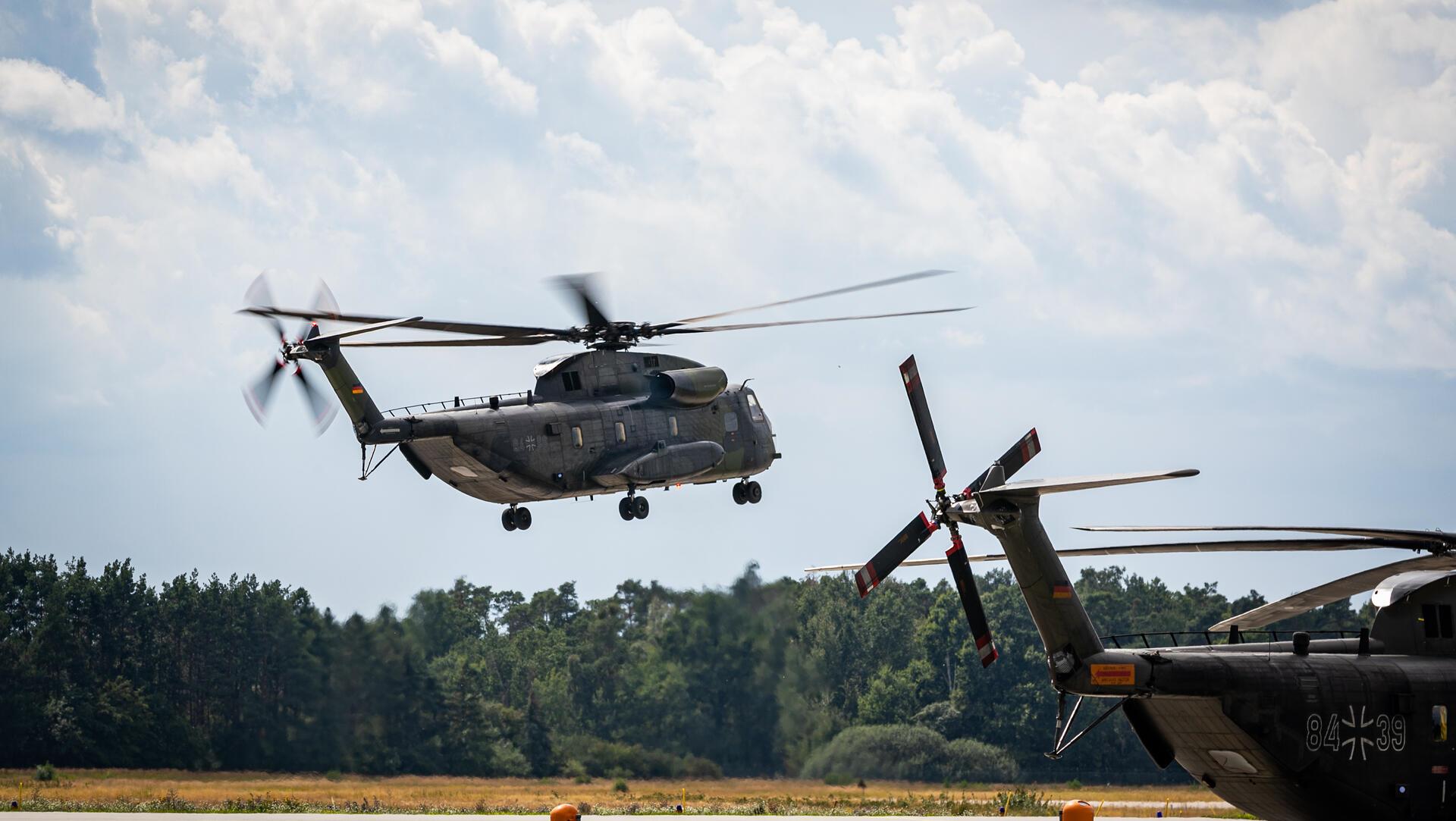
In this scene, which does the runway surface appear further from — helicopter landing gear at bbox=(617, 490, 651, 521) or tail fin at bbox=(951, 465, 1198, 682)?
tail fin at bbox=(951, 465, 1198, 682)

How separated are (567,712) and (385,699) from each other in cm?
957

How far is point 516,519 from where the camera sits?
117ft

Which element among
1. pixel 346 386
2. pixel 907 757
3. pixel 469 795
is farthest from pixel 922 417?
pixel 907 757

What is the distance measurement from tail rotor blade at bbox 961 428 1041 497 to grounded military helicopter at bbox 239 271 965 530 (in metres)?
9.79

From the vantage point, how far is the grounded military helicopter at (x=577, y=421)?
32406mm

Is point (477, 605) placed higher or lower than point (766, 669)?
higher

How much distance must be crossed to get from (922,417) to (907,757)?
3612cm

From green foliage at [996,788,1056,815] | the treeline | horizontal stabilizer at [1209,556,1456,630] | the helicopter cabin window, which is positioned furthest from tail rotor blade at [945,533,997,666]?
the treeline

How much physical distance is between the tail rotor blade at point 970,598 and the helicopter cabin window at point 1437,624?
723 centimetres

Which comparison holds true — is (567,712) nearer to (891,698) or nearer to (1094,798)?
(891,698)

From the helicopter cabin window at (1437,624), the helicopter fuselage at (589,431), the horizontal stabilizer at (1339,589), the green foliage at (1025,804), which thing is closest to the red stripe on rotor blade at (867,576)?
the horizontal stabilizer at (1339,589)

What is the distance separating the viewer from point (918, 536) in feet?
63.5

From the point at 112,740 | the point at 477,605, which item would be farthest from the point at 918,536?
the point at 477,605

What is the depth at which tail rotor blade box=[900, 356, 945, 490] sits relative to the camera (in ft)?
66.1
